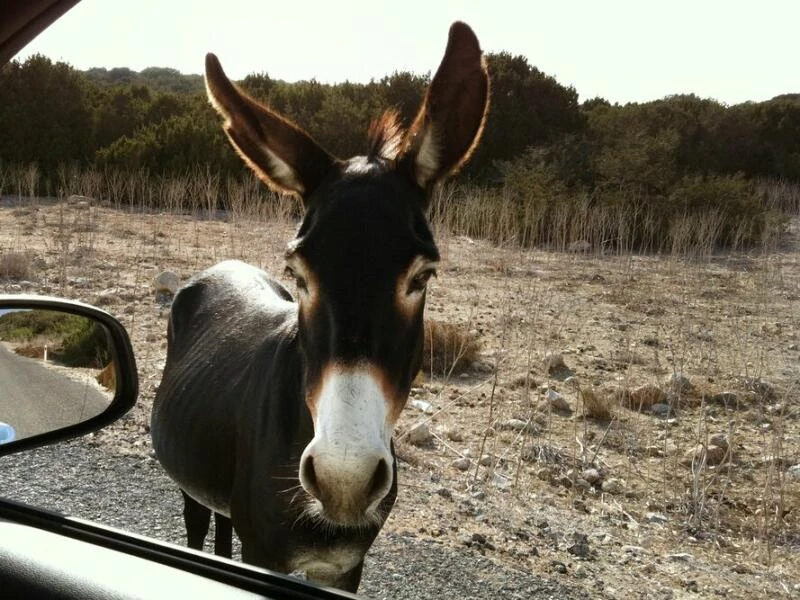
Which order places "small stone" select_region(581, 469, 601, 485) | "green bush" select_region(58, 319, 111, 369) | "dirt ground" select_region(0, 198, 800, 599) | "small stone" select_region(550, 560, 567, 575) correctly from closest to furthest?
1. "green bush" select_region(58, 319, 111, 369)
2. "small stone" select_region(550, 560, 567, 575)
3. "dirt ground" select_region(0, 198, 800, 599)
4. "small stone" select_region(581, 469, 601, 485)

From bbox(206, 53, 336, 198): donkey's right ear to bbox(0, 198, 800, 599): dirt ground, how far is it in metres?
1.93

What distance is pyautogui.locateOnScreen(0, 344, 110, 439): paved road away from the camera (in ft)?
5.80

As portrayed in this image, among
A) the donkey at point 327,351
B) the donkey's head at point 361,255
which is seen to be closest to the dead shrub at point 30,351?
the donkey at point 327,351

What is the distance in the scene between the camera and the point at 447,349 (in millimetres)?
6215

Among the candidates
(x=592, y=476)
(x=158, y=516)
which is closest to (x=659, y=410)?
(x=592, y=476)

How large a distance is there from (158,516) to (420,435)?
1774 mm

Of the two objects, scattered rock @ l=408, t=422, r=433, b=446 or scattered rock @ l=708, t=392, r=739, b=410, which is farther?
scattered rock @ l=708, t=392, r=739, b=410

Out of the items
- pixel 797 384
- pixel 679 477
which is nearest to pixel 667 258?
pixel 797 384

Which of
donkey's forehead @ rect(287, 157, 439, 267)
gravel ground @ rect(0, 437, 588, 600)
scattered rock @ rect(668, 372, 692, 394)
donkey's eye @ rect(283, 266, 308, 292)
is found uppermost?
donkey's forehead @ rect(287, 157, 439, 267)

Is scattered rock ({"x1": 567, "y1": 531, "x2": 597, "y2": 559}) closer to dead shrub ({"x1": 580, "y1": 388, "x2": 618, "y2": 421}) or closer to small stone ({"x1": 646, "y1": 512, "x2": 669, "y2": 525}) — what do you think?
small stone ({"x1": 646, "y1": 512, "x2": 669, "y2": 525})

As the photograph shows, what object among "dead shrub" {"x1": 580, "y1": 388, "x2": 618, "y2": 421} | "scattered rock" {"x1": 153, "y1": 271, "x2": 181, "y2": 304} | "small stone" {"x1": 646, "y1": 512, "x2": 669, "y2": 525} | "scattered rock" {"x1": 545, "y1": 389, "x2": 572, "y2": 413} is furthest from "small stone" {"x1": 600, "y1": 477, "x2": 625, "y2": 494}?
"scattered rock" {"x1": 153, "y1": 271, "x2": 181, "y2": 304}

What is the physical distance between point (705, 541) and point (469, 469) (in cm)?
128

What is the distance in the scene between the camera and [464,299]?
25.9 feet

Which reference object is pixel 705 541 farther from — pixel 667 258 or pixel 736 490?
pixel 667 258
